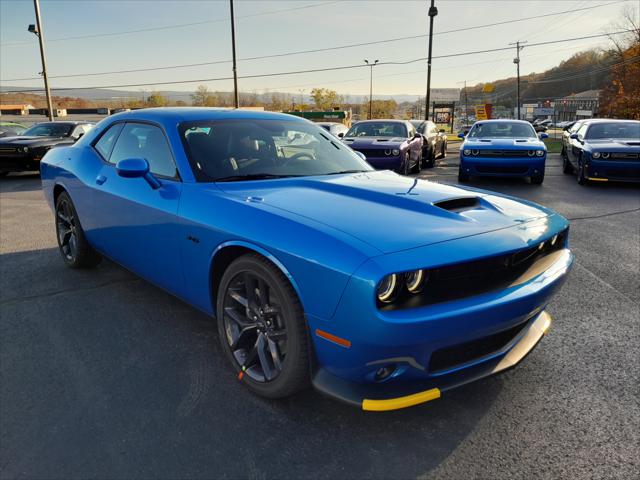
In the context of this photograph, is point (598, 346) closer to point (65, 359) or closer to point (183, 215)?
point (183, 215)

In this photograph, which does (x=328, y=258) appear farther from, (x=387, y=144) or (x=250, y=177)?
(x=387, y=144)

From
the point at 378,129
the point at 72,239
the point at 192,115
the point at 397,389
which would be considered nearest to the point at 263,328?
the point at 397,389

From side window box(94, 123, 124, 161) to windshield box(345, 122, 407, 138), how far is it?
818 centimetres

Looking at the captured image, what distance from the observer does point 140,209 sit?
3.07 metres

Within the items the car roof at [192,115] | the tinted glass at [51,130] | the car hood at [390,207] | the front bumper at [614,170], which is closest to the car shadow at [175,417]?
the car hood at [390,207]

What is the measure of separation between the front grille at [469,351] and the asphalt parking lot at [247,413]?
1.10 feet

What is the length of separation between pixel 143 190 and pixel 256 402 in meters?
1.61

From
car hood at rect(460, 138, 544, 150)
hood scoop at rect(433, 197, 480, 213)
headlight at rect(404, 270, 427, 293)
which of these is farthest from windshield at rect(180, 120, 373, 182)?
car hood at rect(460, 138, 544, 150)

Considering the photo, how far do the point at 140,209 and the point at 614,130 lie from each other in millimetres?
11097

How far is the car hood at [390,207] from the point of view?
2031 mm

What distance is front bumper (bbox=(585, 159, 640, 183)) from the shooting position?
30.4ft

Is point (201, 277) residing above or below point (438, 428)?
above

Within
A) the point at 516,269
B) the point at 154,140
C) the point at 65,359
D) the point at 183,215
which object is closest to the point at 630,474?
the point at 516,269

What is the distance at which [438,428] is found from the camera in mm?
2137
